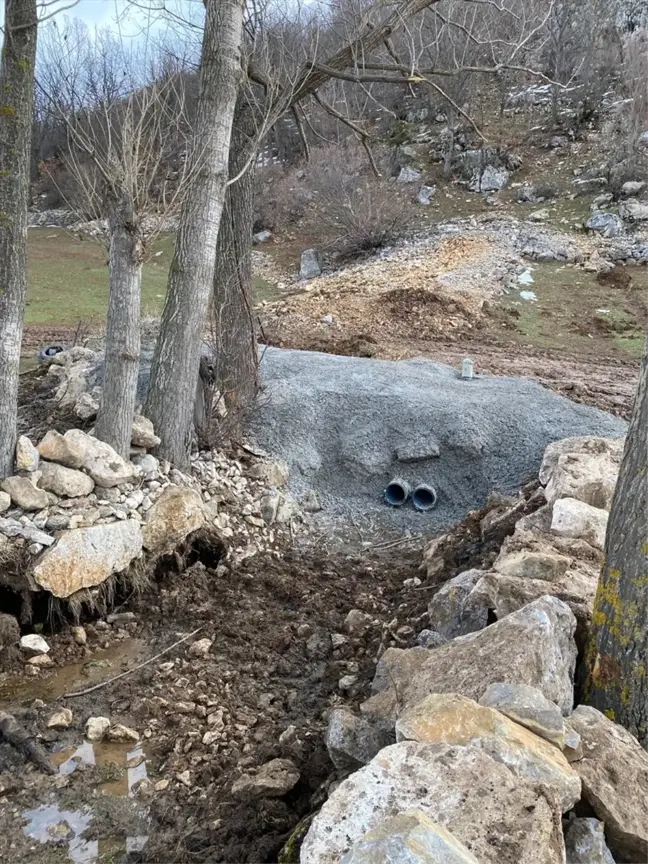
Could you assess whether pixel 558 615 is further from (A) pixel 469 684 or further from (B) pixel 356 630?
(B) pixel 356 630

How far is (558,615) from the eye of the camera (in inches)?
121

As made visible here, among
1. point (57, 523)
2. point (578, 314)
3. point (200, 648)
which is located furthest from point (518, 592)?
point (578, 314)

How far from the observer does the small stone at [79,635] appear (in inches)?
179

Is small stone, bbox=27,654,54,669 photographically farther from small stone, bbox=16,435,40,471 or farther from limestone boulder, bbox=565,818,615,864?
limestone boulder, bbox=565,818,615,864

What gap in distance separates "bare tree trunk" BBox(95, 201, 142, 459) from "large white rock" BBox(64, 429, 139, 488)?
0.25m

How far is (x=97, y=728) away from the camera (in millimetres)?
3775

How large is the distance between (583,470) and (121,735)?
146 inches

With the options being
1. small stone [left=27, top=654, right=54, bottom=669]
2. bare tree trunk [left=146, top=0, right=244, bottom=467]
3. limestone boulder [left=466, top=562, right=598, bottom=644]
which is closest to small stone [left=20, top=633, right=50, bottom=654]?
small stone [left=27, top=654, right=54, bottom=669]

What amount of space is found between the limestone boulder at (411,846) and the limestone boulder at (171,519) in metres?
3.66

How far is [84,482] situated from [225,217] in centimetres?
348

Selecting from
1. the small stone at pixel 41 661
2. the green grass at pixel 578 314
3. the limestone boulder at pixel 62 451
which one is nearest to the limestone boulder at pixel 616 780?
the small stone at pixel 41 661

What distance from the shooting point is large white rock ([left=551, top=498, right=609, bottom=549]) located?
14.8ft

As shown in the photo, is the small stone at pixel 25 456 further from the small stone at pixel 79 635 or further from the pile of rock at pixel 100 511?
the small stone at pixel 79 635

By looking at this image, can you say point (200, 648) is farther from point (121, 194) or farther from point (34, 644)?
point (121, 194)
